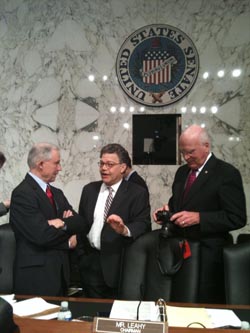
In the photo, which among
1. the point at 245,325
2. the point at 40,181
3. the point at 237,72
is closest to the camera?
the point at 245,325

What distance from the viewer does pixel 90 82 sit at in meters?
4.12

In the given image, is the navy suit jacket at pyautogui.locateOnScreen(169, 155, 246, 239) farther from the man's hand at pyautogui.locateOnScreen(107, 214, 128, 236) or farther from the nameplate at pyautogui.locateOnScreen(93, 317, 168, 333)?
the nameplate at pyautogui.locateOnScreen(93, 317, 168, 333)

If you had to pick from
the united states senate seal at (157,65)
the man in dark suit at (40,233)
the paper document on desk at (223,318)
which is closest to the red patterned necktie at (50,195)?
the man in dark suit at (40,233)

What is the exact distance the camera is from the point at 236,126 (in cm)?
391

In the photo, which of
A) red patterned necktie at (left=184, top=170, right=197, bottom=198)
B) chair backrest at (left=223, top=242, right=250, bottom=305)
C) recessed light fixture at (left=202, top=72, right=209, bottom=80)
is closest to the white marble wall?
recessed light fixture at (left=202, top=72, right=209, bottom=80)

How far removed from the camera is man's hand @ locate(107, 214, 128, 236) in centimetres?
224

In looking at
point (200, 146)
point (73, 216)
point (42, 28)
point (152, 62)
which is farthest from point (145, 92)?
point (73, 216)

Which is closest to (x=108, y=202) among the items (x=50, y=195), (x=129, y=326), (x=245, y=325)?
(x=50, y=195)

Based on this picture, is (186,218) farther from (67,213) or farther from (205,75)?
(205,75)

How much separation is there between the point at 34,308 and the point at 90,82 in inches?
114

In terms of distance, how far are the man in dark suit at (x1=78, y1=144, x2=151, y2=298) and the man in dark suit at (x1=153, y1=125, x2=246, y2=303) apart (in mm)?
272

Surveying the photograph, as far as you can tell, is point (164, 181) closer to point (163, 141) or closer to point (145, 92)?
point (163, 141)

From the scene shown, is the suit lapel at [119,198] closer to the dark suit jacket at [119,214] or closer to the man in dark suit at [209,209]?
the dark suit jacket at [119,214]

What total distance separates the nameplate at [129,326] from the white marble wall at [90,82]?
2.86 metres
